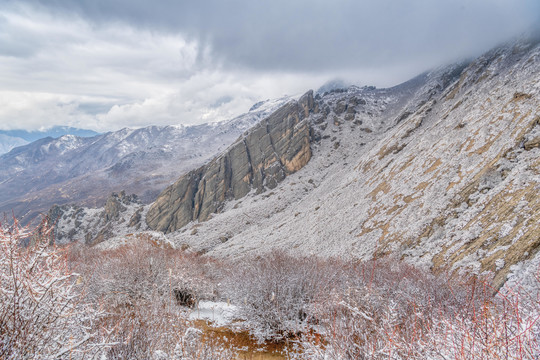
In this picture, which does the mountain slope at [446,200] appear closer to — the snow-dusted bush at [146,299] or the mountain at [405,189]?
the mountain at [405,189]

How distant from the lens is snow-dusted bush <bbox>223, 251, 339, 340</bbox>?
1066 cm

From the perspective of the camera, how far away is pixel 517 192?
17422 millimetres

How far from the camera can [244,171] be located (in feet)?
333

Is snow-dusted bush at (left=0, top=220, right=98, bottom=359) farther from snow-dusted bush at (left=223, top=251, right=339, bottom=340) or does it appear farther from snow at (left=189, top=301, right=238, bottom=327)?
snow at (left=189, top=301, right=238, bottom=327)

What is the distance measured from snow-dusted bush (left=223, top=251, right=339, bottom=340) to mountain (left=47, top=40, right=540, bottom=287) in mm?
8431

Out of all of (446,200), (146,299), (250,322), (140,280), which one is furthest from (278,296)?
(446,200)

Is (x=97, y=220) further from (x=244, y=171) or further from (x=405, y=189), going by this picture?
(x=405, y=189)

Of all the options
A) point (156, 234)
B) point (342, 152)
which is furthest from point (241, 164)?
point (156, 234)

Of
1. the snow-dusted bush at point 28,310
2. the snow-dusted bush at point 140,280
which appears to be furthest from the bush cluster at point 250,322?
the snow-dusted bush at point 140,280

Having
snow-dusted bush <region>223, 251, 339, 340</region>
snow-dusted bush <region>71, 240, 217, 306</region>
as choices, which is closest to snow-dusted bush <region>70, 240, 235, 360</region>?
snow-dusted bush <region>71, 240, 217, 306</region>

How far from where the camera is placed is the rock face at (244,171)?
94.6 meters

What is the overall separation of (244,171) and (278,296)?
91.0 m

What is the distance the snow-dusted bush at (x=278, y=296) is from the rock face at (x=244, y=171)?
7588cm

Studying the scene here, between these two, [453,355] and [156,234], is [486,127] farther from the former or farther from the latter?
[156,234]
